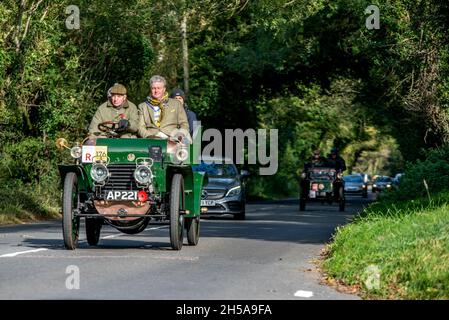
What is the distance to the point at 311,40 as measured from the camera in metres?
43.0

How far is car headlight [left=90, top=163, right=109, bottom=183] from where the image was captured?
15.0 meters

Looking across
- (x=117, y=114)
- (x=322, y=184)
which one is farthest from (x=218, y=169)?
(x=117, y=114)

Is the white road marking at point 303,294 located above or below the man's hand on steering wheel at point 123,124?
below

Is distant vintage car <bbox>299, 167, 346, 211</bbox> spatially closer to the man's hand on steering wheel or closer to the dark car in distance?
the dark car in distance

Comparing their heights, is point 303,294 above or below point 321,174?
below

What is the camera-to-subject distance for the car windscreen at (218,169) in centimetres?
2900

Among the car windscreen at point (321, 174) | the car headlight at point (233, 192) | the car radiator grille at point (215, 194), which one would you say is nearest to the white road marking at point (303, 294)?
the car radiator grille at point (215, 194)

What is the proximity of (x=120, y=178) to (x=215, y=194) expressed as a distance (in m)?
12.7

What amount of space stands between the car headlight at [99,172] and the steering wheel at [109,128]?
99 cm

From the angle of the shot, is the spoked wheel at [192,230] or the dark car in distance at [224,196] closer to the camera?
the spoked wheel at [192,230]

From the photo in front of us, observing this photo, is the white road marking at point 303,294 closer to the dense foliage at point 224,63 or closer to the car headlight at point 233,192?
the dense foliage at point 224,63

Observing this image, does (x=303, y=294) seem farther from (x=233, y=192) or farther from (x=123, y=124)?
(x=233, y=192)

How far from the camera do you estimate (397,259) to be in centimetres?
1158

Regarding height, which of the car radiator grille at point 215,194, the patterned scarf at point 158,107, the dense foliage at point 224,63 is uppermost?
the dense foliage at point 224,63
